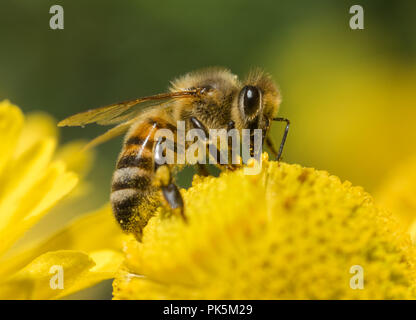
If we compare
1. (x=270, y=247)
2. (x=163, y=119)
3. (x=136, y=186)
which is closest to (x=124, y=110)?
(x=163, y=119)

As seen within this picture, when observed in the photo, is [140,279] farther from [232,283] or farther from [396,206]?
[396,206]

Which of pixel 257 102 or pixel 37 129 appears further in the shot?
pixel 37 129

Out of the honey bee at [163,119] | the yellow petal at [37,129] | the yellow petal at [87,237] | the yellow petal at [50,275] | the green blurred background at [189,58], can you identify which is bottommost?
the yellow petal at [50,275]

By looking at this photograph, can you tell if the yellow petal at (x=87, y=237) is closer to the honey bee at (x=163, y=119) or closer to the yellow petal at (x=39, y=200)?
the yellow petal at (x=39, y=200)

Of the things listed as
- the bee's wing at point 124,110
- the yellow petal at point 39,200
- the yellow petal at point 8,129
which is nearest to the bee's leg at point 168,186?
the bee's wing at point 124,110

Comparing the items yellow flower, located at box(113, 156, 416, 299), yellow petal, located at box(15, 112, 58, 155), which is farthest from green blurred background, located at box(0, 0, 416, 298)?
yellow flower, located at box(113, 156, 416, 299)

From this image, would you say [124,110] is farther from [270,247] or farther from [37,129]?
[37,129]
